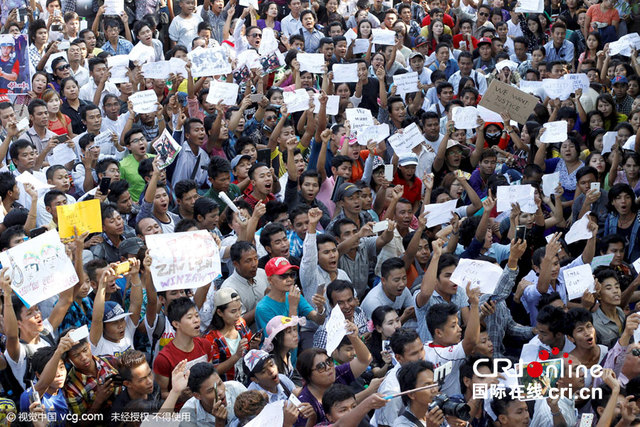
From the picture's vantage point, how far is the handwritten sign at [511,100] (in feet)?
35.6

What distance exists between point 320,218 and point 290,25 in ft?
20.6

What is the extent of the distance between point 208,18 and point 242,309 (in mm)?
8205

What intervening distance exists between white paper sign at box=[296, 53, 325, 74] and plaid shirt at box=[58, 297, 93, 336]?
18.8ft

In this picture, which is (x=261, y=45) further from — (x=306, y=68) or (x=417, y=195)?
(x=417, y=195)

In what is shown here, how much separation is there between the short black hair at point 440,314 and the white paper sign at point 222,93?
15.0 ft

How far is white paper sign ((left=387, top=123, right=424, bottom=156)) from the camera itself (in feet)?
33.3

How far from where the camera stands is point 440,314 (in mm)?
6988

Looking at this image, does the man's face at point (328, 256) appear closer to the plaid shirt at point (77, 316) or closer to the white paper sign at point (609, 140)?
the plaid shirt at point (77, 316)

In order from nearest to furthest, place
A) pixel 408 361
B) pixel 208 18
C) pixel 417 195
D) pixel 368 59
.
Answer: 1. pixel 408 361
2. pixel 417 195
3. pixel 368 59
4. pixel 208 18

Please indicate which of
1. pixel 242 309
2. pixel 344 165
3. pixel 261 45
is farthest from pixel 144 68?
pixel 242 309

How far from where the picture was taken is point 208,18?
48.0 ft

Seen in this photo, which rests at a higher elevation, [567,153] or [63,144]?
[63,144]

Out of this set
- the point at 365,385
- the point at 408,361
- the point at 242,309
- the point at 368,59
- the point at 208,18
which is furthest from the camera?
the point at 208,18

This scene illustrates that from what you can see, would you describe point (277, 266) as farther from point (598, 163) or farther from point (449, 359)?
point (598, 163)
